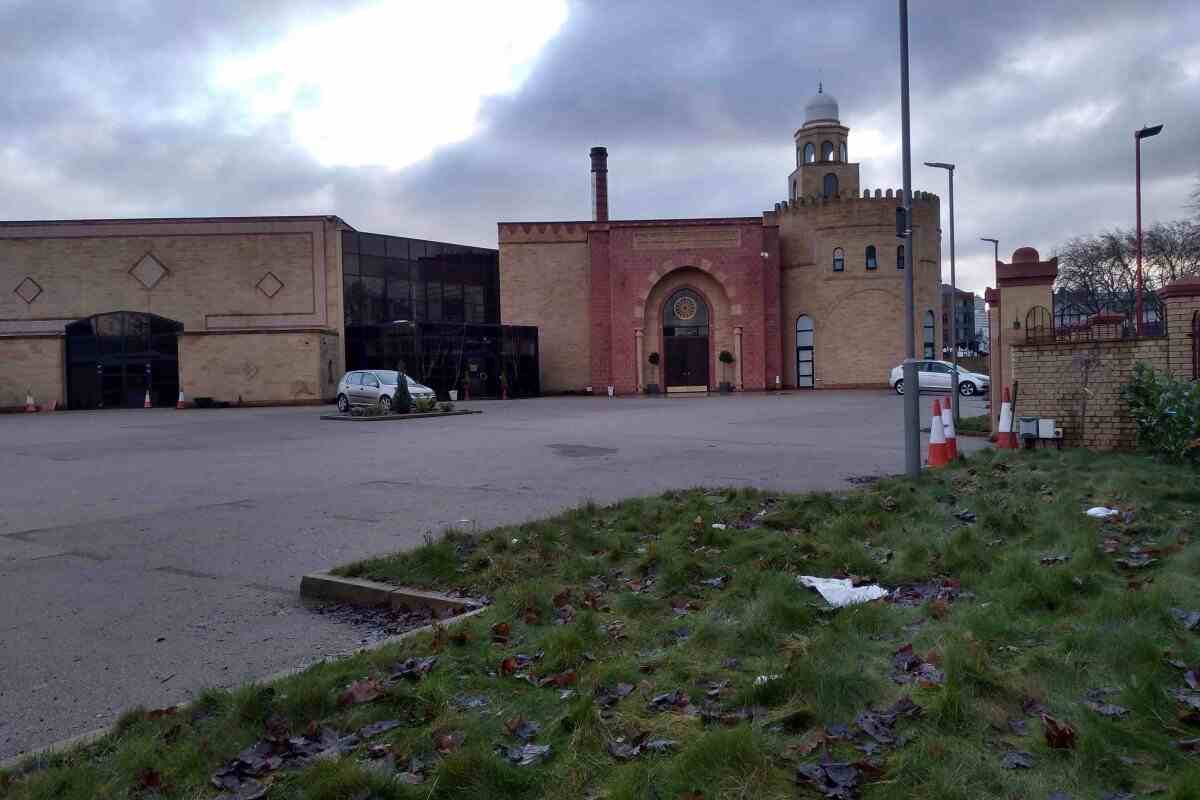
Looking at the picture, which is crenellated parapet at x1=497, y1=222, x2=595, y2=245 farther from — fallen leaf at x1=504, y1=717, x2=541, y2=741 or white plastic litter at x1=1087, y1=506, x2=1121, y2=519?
fallen leaf at x1=504, y1=717, x2=541, y2=741

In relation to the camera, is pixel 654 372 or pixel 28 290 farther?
pixel 654 372

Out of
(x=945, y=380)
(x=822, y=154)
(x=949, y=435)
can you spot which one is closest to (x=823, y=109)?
(x=822, y=154)

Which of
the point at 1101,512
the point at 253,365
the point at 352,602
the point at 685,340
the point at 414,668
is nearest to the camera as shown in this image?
the point at 414,668

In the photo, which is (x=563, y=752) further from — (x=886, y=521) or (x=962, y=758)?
(x=886, y=521)

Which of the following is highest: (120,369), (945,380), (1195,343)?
(120,369)

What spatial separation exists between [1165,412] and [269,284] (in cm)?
4062

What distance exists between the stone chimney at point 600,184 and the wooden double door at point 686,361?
10340 millimetres

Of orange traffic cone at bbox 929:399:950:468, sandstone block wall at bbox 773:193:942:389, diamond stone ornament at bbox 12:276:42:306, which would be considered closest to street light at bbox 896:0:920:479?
orange traffic cone at bbox 929:399:950:468

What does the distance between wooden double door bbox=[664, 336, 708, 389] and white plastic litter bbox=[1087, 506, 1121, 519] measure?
3939 cm

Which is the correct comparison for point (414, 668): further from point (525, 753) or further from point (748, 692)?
point (748, 692)

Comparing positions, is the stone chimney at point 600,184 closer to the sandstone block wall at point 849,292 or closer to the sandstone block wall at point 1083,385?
the sandstone block wall at point 849,292

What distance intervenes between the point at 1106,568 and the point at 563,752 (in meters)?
3.61

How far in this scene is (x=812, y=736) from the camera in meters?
3.45

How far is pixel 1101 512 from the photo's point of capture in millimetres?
7375
